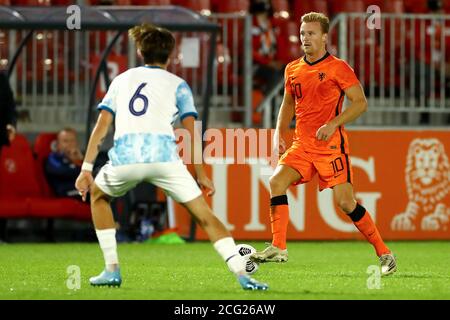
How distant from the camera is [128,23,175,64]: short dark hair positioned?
8.33 metres

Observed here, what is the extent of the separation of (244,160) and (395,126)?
2.16 meters

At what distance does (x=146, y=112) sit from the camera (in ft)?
27.2

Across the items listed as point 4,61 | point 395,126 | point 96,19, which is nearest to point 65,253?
point 96,19

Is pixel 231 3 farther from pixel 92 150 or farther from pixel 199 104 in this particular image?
pixel 92 150

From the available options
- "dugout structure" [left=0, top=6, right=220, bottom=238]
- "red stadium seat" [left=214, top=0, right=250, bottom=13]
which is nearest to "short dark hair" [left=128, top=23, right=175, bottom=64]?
"dugout structure" [left=0, top=6, right=220, bottom=238]

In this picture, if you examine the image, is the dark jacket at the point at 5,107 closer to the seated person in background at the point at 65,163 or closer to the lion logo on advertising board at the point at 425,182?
the seated person in background at the point at 65,163

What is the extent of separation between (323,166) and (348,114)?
Result: 1.93ft

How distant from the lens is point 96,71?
15484 millimetres

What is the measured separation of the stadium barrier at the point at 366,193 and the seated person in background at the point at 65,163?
4.33ft

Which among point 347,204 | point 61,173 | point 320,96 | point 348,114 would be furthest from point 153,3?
point 348,114

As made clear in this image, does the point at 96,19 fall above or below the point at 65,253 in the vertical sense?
above

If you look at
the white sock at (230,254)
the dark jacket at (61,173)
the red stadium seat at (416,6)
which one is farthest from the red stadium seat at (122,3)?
the white sock at (230,254)

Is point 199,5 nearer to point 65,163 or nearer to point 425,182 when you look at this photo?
point 65,163
